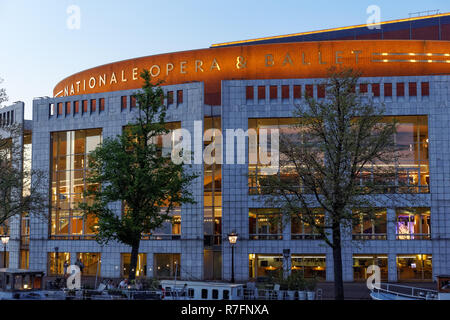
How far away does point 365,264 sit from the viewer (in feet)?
182

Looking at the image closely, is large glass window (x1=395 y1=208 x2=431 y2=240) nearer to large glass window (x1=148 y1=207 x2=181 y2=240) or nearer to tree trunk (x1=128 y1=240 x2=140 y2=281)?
large glass window (x1=148 y1=207 x2=181 y2=240)

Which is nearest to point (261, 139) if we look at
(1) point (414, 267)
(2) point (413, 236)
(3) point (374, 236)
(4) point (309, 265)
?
(4) point (309, 265)

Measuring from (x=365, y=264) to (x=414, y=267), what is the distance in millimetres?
4300

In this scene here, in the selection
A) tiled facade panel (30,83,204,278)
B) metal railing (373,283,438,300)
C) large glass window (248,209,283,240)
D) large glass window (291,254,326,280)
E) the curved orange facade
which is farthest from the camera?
the curved orange facade

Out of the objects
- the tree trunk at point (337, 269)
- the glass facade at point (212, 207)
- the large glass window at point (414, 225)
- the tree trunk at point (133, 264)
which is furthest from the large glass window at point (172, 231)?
the tree trunk at point (337, 269)

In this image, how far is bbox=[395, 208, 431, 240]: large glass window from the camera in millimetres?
55188

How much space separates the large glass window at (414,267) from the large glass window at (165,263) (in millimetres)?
20597

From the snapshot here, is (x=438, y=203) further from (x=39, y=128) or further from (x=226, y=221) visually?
(x=39, y=128)

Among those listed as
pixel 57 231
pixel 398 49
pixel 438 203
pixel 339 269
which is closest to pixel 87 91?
pixel 57 231

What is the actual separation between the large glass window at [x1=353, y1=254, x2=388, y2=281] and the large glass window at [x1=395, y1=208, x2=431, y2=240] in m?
2.61

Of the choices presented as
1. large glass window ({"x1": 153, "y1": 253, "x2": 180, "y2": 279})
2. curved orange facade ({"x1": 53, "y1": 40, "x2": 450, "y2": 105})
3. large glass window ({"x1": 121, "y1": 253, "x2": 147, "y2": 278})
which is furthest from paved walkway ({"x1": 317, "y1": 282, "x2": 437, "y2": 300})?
curved orange facade ({"x1": 53, "y1": 40, "x2": 450, "y2": 105})

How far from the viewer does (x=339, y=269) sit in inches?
1385

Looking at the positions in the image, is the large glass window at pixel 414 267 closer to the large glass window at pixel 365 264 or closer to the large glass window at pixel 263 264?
the large glass window at pixel 365 264

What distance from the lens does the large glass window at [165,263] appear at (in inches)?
2321
